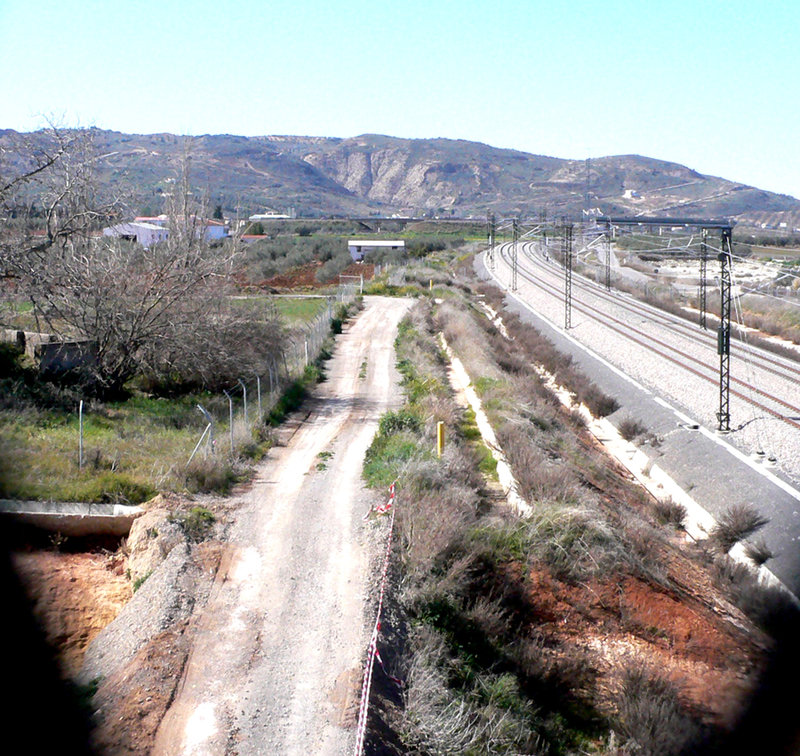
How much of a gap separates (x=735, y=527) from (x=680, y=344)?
81.7 ft

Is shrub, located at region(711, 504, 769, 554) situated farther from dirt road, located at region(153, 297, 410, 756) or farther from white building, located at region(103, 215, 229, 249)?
white building, located at region(103, 215, 229, 249)

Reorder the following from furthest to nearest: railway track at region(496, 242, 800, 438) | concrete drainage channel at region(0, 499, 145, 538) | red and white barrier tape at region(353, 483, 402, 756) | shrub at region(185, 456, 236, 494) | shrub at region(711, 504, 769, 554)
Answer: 1. railway track at region(496, 242, 800, 438)
2. shrub at region(711, 504, 769, 554)
3. shrub at region(185, 456, 236, 494)
4. concrete drainage channel at region(0, 499, 145, 538)
5. red and white barrier tape at region(353, 483, 402, 756)

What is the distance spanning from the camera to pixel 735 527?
55.7 ft

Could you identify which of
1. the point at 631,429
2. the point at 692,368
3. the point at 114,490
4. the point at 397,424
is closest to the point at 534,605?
the point at 114,490

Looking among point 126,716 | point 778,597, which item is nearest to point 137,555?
point 126,716

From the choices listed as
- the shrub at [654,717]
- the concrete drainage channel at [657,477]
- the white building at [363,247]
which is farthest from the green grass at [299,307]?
the white building at [363,247]

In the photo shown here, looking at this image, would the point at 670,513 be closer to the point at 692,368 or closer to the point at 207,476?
the point at 207,476

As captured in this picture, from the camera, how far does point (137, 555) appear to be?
1075cm

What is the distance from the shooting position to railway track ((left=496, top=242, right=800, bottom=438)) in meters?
28.6

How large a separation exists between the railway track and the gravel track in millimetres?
32

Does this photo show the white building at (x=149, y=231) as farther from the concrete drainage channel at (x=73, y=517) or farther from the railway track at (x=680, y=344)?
the railway track at (x=680, y=344)

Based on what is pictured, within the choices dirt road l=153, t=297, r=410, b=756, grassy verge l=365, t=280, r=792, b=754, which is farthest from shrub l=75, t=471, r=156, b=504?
grassy verge l=365, t=280, r=792, b=754

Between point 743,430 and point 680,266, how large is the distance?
80.8 m

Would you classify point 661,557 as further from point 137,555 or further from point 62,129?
point 62,129
